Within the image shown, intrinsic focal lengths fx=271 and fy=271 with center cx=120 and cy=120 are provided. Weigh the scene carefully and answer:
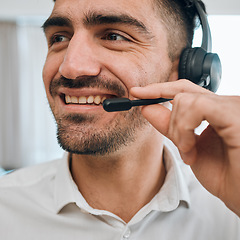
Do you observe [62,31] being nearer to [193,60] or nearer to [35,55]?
[193,60]

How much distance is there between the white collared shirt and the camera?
1012mm

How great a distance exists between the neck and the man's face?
0.38ft

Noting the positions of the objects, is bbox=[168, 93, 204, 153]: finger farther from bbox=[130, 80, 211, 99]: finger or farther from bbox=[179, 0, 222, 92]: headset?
bbox=[179, 0, 222, 92]: headset

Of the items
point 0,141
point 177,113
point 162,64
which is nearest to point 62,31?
point 162,64

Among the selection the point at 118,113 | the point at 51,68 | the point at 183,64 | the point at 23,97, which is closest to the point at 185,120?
the point at 118,113

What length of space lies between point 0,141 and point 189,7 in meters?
3.53

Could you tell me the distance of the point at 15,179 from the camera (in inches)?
48.5

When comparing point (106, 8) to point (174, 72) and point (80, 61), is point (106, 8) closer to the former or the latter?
point (80, 61)

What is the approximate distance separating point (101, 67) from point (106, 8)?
207mm

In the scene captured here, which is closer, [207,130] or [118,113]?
[207,130]

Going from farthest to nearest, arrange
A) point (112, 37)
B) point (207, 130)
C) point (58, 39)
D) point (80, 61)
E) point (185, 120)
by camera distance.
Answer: point (58, 39), point (112, 37), point (80, 61), point (207, 130), point (185, 120)

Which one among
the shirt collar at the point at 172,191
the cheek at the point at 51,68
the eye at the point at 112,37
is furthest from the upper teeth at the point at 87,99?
the shirt collar at the point at 172,191

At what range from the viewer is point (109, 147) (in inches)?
37.7

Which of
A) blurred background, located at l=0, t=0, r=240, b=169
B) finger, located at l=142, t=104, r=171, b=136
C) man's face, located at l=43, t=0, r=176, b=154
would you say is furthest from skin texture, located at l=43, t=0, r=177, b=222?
blurred background, located at l=0, t=0, r=240, b=169
